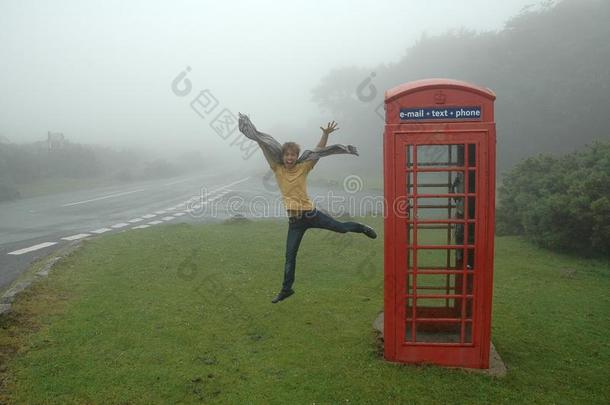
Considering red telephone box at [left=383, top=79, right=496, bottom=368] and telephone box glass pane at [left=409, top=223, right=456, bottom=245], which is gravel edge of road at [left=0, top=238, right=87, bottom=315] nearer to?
red telephone box at [left=383, top=79, right=496, bottom=368]

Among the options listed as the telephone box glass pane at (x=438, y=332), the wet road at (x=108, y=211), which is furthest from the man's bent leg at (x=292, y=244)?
the wet road at (x=108, y=211)

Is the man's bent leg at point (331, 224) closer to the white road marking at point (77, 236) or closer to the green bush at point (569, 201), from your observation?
the green bush at point (569, 201)

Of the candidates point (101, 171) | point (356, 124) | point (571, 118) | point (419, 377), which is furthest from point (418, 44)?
point (419, 377)

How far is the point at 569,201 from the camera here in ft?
31.9

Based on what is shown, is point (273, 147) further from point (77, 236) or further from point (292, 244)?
point (77, 236)

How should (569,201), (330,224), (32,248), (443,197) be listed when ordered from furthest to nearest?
(32,248), (569,201), (330,224), (443,197)

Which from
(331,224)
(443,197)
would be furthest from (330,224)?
(443,197)

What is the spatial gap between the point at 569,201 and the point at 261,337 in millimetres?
7311

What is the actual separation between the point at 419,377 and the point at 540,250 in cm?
721

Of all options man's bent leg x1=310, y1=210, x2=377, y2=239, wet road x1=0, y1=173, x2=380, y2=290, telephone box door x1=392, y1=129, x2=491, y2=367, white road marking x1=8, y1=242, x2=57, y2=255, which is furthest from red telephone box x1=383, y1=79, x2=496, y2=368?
white road marking x1=8, y1=242, x2=57, y2=255

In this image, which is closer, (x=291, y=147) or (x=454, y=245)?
(x=454, y=245)

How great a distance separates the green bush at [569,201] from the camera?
939cm

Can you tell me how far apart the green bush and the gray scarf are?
652 centimetres

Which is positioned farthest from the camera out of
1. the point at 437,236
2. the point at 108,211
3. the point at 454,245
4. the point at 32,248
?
the point at 108,211
